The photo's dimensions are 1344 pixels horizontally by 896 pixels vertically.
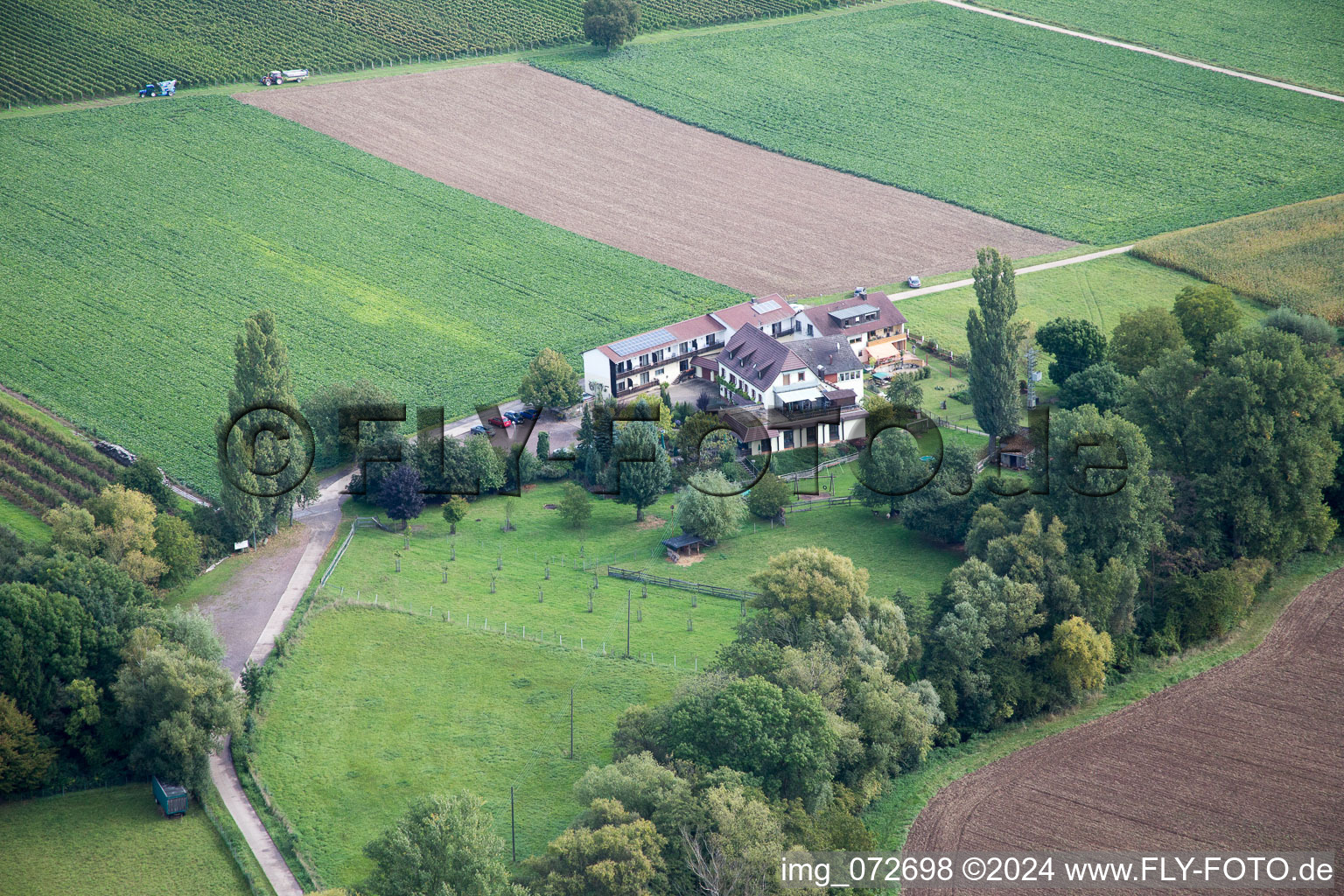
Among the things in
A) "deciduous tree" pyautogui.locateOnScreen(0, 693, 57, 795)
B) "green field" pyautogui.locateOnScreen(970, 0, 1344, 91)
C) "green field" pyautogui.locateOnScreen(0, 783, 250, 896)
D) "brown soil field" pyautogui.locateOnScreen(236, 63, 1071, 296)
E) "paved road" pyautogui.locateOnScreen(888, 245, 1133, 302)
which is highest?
"green field" pyautogui.locateOnScreen(970, 0, 1344, 91)

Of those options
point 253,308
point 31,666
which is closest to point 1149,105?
point 253,308

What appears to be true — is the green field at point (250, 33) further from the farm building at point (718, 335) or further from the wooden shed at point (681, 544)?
the wooden shed at point (681, 544)

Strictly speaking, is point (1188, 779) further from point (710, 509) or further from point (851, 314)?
point (851, 314)

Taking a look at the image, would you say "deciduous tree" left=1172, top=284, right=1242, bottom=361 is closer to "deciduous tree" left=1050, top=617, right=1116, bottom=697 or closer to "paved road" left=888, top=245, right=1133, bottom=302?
"paved road" left=888, top=245, right=1133, bottom=302

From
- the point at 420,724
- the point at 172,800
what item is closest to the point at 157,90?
the point at 420,724

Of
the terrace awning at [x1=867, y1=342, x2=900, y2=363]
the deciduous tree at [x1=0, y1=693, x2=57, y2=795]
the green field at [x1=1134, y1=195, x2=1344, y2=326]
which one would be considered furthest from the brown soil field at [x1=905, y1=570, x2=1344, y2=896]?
the green field at [x1=1134, y1=195, x2=1344, y2=326]

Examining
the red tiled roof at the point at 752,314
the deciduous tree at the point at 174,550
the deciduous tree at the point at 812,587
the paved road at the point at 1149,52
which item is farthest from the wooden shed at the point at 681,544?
the paved road at the point at 1149,52
